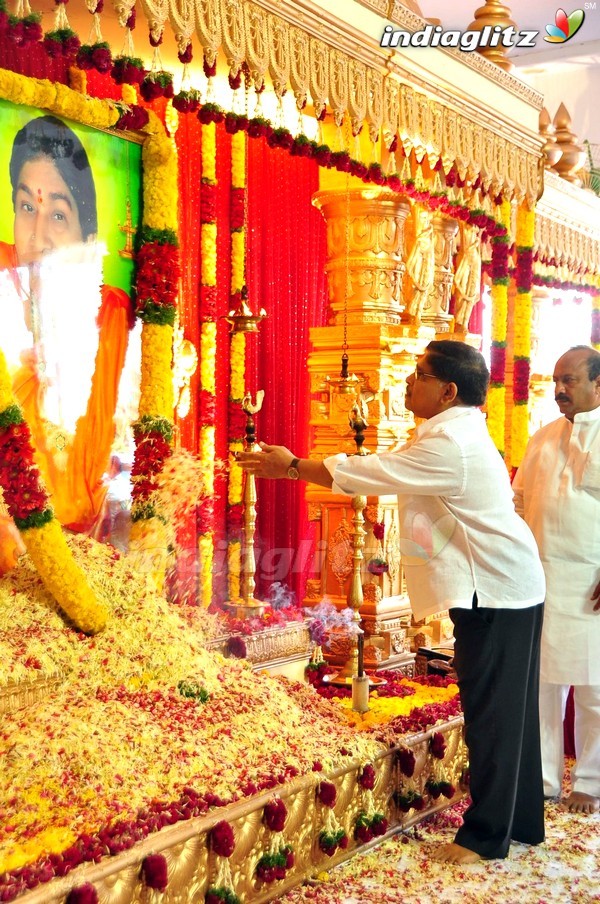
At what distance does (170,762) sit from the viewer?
3.18 meters

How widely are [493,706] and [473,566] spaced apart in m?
0.46

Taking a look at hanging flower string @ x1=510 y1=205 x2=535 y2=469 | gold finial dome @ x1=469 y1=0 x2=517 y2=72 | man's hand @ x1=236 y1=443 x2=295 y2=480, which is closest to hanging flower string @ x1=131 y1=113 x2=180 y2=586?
man's hand @ x1=236 y1=443 x2=295 y2=480

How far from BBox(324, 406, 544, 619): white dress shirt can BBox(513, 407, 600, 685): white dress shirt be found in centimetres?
80

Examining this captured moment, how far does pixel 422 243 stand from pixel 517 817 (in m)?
4.37

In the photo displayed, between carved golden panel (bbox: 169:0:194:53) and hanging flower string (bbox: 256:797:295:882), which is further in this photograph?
carved golden panel (bbox: 169:0:194:53)

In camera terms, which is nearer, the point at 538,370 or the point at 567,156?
the point at 567,156

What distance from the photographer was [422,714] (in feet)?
14.0

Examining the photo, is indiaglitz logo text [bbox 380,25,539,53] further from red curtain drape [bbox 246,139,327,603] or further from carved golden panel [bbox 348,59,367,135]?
red curtain drape [bbox 246,139,327,603]

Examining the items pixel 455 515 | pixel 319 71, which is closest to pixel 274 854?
pixel 455 515

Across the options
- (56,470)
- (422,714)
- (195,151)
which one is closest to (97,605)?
(56,470)

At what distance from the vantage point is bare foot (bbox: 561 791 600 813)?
4134 millimetres

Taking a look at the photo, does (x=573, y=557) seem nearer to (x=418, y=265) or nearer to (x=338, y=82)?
(x=338, y=82)

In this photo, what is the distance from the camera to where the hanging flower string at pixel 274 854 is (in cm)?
310

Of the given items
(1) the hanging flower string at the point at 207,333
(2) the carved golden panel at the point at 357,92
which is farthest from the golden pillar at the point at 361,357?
(2) the carved golden panel at the point at 357,92
